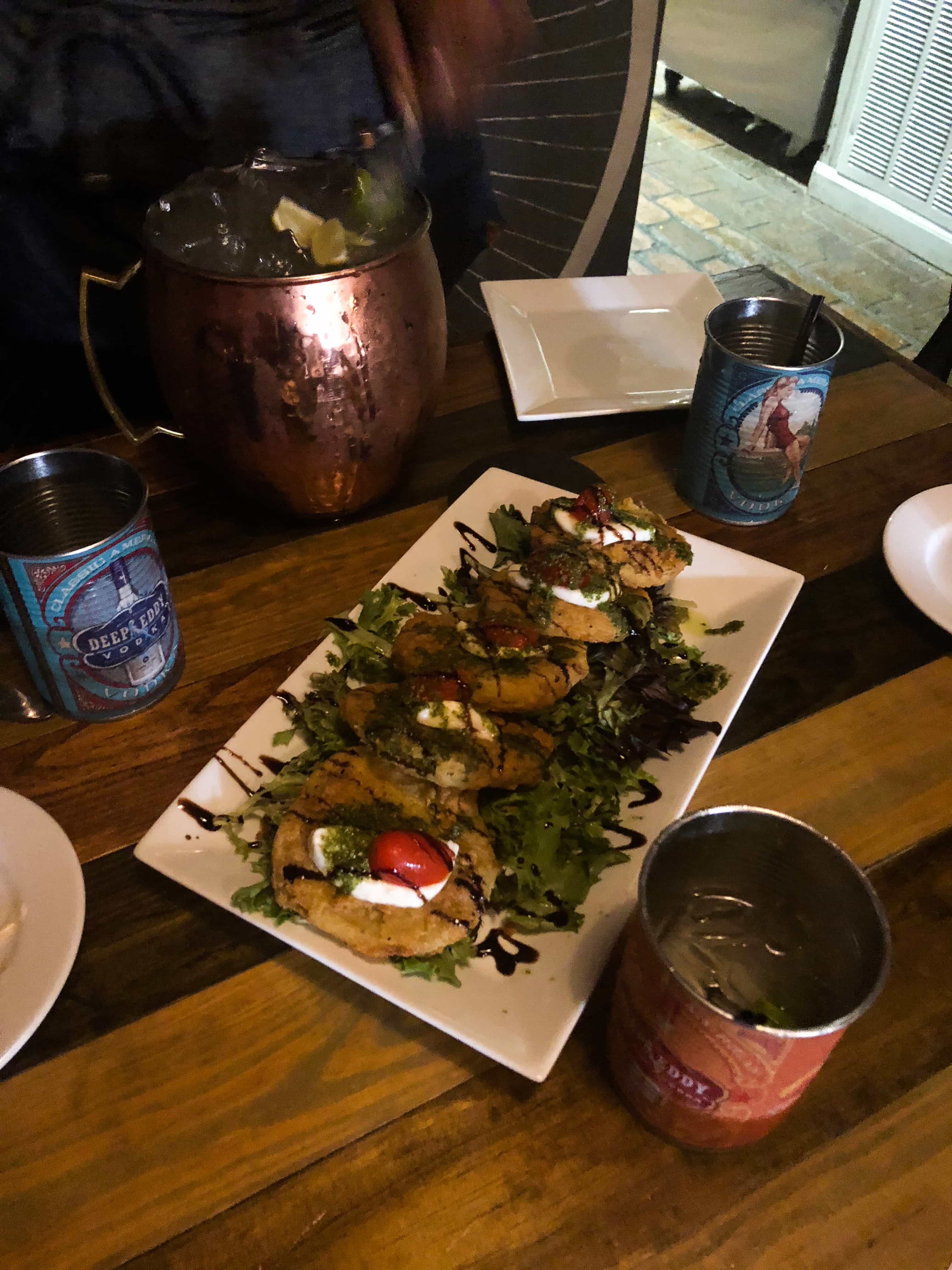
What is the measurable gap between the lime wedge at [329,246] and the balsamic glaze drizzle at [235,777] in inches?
24.5

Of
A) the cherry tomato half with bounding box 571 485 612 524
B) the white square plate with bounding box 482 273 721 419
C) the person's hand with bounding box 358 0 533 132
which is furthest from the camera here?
the person's hand with bounding box 358 0 533 132

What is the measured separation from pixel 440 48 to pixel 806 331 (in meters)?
1.15

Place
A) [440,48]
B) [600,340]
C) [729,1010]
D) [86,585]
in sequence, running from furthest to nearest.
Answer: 1. [440,48]
2. [600,340]
3. [86,585]
4. [729,1010]

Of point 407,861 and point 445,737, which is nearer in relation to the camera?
point 407,861

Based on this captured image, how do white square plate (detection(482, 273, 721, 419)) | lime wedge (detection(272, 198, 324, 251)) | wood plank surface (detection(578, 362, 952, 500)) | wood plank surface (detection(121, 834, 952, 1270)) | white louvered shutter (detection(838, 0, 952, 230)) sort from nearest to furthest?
wood plank surface (detection(121, 834, 952, 1270)) → lime wedge (detection(272, 198, 324, 251)) → wood plank surface (detection(578, 362, 952, 500)) → white square plate (detection(482, 273, 721, 419)) → white louvered shutter (detection(838, 0, 952, 230))

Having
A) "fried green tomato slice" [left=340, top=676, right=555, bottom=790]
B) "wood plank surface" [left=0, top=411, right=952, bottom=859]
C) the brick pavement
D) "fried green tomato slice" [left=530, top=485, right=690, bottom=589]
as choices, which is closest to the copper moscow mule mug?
"wood plank surface" [left=0, top=411, right=952, bottom=859]

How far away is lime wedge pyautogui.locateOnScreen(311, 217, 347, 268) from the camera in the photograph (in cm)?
113

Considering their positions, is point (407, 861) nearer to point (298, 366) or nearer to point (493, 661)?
point (493, 661)

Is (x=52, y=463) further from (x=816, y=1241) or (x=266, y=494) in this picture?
(x=816, y=1241)

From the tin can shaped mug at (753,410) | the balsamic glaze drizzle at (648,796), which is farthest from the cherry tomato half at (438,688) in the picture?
the tin can shaped mug at (753,410)

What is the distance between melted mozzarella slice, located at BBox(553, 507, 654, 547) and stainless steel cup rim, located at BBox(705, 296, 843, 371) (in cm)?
27

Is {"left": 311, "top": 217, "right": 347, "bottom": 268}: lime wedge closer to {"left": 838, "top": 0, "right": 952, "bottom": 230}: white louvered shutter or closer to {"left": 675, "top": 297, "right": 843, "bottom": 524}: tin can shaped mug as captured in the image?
{"left": 675, "top": 297, "right": 843, "bottom": 524}: tin can shaped mug

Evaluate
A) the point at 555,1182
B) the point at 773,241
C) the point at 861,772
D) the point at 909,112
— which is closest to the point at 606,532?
the point at 861,772

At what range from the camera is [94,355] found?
1.24 meters
